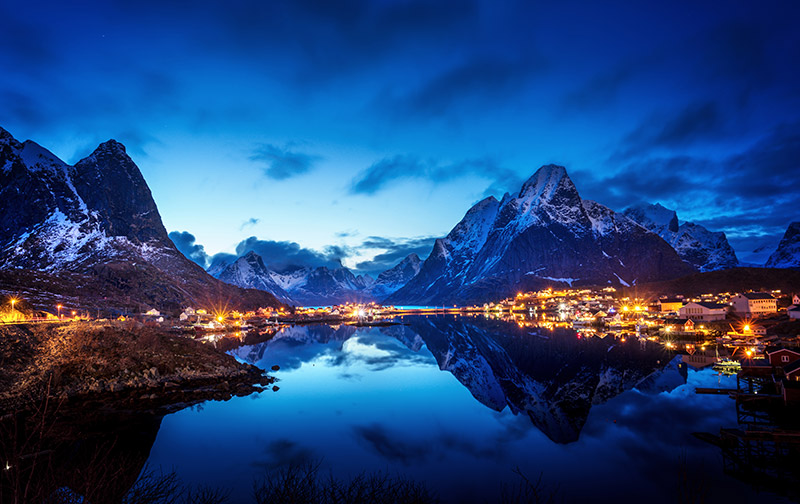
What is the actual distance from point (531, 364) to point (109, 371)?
2003 inches

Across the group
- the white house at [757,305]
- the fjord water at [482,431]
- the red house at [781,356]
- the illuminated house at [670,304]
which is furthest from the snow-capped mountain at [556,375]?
the illuminated house at [670,304]

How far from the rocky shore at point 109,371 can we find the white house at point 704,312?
107726 mm

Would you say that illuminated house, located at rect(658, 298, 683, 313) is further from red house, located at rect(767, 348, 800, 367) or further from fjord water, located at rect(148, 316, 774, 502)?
red house, located at rect(767, 348, 800, 367)

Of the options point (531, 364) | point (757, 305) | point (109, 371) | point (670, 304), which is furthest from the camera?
point (670, 304)

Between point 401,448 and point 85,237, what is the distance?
233311 mm

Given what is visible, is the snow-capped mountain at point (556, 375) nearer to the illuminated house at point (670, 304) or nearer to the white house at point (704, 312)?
the white house at point (704, 312)

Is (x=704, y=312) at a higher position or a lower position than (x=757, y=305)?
lower

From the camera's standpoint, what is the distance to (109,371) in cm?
3969

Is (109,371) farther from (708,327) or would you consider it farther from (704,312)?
(704,312)

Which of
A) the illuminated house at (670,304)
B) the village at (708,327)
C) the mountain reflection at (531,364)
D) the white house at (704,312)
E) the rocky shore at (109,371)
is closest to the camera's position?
the rocky shore at (109,371)

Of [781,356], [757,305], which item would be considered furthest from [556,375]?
[757,305]

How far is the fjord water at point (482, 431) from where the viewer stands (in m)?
20.7

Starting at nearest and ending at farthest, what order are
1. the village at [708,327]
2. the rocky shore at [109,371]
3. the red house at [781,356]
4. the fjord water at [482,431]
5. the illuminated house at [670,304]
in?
the fjord water at [482,431]
the rocky shore at [109,371]
the red house at [781,356]
the village at [708,327]
the illuminated house at [670,304]

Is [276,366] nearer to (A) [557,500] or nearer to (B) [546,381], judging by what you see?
(B) [546,381]
